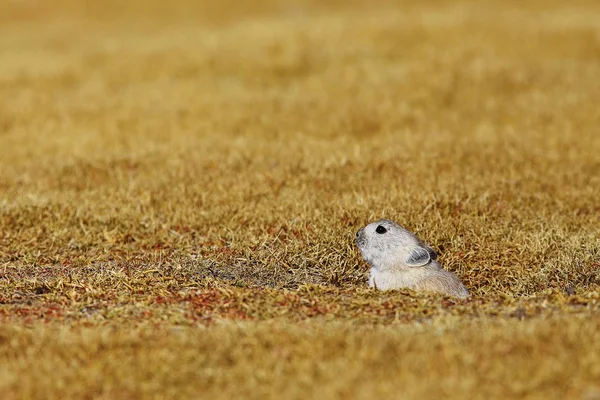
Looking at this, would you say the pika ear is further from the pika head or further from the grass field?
the grass field

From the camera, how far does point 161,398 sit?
175 inches

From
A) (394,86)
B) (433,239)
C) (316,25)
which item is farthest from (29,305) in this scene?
(316,25)

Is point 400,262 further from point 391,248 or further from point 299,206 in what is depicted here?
point 299,206

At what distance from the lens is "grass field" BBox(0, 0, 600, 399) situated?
4754 millimetres

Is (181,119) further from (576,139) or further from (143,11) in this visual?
(143,11)

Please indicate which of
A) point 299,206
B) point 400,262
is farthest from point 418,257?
point 299,206

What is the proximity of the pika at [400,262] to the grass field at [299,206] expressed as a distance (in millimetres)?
383

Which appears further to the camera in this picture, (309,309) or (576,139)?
(576,139)

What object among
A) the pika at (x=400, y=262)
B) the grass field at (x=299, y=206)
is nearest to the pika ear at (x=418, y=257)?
the pika at (x=400, y=262)

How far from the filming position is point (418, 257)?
7348 millimetres

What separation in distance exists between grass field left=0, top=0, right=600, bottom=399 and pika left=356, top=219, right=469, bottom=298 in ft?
1.26

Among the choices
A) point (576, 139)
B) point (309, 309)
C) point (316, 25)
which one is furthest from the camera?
point (316, 25)

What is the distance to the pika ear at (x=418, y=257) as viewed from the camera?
288 inches

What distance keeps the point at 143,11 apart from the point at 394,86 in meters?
20.1
